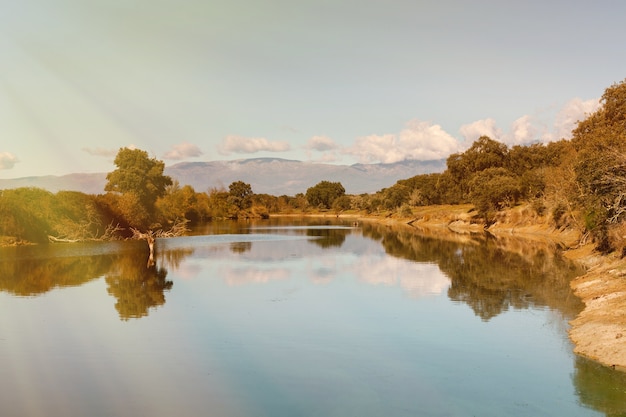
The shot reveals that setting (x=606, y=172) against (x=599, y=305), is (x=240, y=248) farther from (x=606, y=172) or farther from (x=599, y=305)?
(x=599, y=305)

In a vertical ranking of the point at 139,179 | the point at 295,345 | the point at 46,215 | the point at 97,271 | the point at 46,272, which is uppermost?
the point at 139,179

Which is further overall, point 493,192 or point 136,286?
point 493,192

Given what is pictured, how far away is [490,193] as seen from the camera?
410ft

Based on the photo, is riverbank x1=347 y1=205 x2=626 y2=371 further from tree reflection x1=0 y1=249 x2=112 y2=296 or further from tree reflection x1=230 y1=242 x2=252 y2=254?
tree reflection x1=230 y1=242 x2=252 y2=254

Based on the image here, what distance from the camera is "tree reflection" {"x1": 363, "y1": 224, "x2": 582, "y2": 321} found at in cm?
3741

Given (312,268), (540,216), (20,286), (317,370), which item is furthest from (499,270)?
(540,216)

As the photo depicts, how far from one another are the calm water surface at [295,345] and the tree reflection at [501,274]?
302mm

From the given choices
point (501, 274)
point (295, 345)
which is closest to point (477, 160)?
point (501, 274)

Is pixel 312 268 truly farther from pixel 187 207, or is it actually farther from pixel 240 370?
pixel 187 207

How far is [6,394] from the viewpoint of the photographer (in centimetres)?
1942

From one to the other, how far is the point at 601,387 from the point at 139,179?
391ft

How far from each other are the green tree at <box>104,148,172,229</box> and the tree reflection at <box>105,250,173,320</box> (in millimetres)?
60579

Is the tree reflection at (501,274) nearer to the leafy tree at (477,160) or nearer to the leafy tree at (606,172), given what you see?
the leafy tree at (606,172)

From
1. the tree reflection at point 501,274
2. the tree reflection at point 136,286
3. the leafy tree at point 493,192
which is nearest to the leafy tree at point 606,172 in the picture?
the tree reflection at point 501,274
